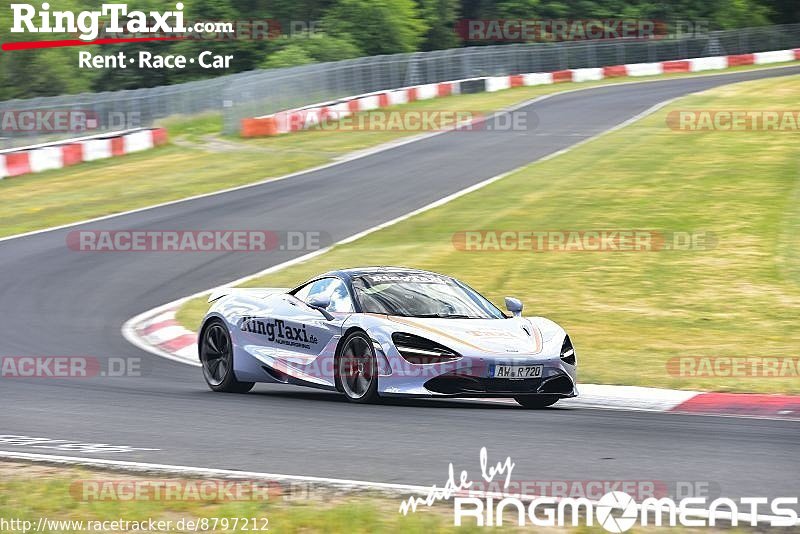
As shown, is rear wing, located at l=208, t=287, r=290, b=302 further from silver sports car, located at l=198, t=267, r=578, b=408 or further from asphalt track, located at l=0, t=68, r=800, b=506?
asphalt track, located at l=0, t=68, r=800, b=506

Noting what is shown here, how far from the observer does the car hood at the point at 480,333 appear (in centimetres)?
1048

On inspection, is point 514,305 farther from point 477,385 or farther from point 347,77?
point 347,77

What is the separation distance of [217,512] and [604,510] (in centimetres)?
180

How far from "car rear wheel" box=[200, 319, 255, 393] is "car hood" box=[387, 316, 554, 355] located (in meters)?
2.11

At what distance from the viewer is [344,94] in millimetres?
43156

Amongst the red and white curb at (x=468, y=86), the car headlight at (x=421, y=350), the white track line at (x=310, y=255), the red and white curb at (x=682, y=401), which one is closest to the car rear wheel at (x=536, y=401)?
the red and white curb at (x=682, y=401)

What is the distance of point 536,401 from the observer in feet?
36.6

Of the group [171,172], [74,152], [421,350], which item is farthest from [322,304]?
[74,152]

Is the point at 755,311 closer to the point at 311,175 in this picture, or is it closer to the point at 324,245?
the point at 324,245

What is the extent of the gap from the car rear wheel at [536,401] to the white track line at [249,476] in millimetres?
3915

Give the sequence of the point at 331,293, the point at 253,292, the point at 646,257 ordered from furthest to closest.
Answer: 1. the point at 646,257
2. the point at 253,292
3. the point at 331,293

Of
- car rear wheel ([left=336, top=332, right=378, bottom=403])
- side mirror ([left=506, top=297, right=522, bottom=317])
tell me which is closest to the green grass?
side mirror ([left=506, top=297, right=522, bottom=317])

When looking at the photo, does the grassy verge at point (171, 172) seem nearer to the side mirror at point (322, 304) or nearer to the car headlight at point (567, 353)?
the side mirror at point (322, 304)

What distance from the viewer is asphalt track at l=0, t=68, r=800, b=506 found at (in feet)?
24.9
